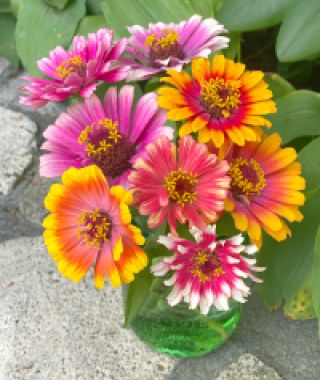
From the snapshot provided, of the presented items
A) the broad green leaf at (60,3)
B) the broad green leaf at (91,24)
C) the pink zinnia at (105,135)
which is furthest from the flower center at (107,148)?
the broad green leaf at (60,3)

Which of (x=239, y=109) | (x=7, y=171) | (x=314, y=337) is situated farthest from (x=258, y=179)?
(x=7, y=171)

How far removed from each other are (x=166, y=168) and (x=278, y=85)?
35 centimetres

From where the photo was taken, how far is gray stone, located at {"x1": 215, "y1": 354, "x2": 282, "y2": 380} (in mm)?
868

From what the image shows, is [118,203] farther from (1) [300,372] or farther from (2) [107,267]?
(1) [300,372]

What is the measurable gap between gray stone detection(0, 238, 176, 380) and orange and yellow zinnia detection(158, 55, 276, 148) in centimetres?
49

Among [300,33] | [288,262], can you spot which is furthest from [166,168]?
[300,33]

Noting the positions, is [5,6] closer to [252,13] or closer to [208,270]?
[252,13]

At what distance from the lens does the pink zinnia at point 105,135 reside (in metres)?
0.51

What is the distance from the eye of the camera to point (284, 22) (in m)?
0.82

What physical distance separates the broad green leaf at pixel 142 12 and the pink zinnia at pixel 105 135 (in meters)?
0.31

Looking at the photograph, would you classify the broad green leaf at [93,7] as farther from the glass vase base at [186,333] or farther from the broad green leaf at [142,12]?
the glass vase base at [186,333]

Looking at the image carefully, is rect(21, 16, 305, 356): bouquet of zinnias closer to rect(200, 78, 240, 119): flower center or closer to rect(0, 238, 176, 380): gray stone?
rect(200, 78, 240, 119): flower center

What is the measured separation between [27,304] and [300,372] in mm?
441

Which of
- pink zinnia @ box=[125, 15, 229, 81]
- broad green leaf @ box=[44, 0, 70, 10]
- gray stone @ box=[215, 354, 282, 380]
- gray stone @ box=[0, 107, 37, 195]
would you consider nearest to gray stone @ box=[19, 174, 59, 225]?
gray stone @ box=[0, 107, 37, 195]
